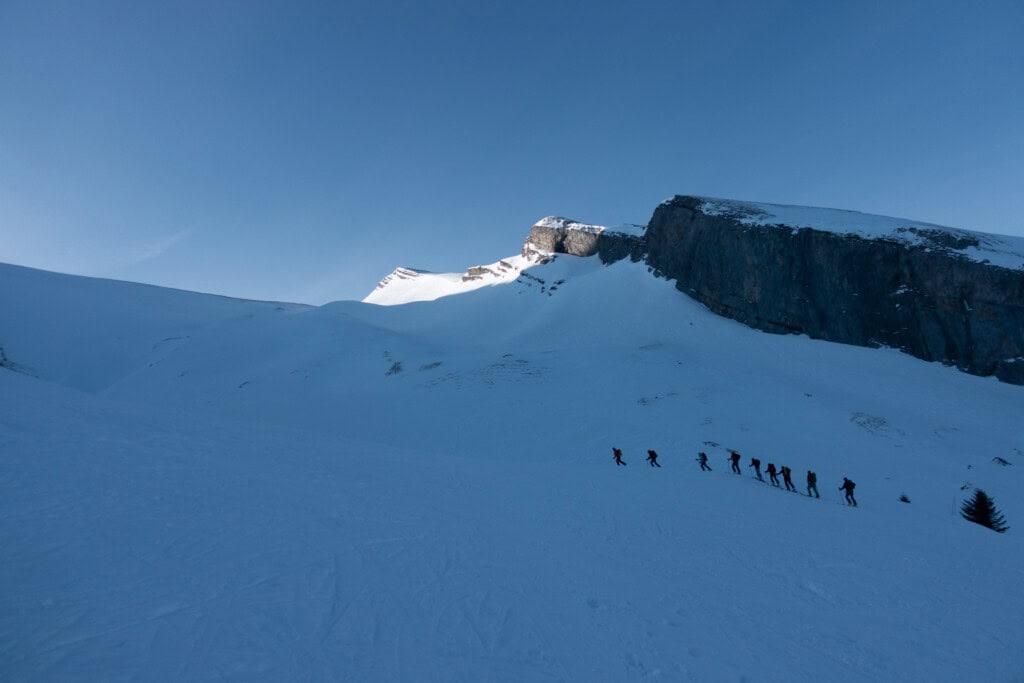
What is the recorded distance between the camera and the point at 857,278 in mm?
43094

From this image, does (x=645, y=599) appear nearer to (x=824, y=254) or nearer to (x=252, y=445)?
(x=252, y=445)

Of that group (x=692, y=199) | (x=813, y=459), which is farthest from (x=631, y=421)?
(x=692, y=199)

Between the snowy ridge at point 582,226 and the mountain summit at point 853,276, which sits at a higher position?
the snowy ridge at point 582,226

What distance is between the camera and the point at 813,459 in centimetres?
2256

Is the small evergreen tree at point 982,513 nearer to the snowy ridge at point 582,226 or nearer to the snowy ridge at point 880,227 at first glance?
the snowy ridge at point 880,227

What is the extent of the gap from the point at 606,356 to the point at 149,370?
4170 cm

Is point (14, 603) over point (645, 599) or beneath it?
over

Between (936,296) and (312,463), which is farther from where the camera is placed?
(936,296)

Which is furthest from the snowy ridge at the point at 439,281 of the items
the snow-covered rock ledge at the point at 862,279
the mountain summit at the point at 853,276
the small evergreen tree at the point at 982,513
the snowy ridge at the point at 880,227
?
the small evergreen tree at the point at 982,513

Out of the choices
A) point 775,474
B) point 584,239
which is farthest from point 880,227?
point 775,474

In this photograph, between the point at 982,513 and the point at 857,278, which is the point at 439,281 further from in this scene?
the point at 982,513

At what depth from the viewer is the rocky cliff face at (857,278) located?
37375 millimetres

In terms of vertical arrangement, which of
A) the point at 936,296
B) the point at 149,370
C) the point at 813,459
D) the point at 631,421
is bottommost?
the point at 813,459

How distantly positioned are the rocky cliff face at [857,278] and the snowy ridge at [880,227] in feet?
0.44
